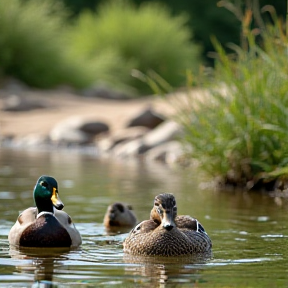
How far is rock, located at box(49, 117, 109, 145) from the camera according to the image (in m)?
22.9

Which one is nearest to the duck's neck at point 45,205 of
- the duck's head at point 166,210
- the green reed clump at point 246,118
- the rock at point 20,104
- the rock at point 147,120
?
the duck's head at point 166,210

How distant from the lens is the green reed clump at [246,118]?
12.6 m

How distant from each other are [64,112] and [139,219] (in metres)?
15.6

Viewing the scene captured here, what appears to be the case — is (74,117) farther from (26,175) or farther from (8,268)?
(8,268)

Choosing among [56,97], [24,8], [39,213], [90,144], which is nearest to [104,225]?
[39,213]

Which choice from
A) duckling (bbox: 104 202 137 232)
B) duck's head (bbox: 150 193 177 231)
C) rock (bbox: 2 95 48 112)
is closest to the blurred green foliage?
rock (bbox: 2 95 48 112)

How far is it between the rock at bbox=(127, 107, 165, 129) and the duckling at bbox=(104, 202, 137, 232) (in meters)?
12.8

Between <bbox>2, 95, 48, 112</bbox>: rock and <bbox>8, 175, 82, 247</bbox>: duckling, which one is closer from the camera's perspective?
<bbox>8, 175, 82, 247</bbox>: duckling

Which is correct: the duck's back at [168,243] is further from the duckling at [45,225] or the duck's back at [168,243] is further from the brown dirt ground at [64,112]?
the brown dirt ground at [64,112]

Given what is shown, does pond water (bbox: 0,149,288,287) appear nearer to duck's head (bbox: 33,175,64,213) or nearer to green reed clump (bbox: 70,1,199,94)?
duck's head (bbox: 33,175,64,213)

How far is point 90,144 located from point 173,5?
23.6 metres

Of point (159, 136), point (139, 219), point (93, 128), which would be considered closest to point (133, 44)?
point (93, 128)

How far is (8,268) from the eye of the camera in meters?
7.14

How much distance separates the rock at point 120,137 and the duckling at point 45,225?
12932 millimetres
